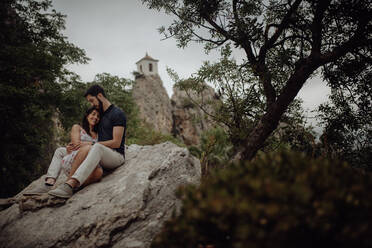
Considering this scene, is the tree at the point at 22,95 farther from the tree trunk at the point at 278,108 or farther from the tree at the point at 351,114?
the tree at the point at 351,114

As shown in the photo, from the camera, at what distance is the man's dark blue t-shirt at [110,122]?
3963mm

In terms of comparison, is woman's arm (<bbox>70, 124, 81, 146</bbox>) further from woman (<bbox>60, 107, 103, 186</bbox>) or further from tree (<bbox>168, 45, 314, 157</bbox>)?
tree (<bbox>168, 45, 314, 157</bbox>)

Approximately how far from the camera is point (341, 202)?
1.13 m

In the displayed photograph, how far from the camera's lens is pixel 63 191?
338cm

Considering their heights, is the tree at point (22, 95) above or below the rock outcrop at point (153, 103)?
below

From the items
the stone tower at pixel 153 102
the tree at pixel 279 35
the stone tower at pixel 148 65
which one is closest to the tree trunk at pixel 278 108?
the tree at pixel 279 35

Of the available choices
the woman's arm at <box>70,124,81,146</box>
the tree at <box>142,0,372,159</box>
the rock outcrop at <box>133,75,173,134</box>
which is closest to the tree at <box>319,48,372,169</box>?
the tree at <box>142,0,372,159</box>

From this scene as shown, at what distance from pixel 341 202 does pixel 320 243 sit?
301mm

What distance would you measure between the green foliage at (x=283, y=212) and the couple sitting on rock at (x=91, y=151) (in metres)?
2.65

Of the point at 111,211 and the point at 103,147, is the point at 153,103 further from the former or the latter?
the point at 111,211

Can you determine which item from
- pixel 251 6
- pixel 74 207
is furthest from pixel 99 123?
pixel 251 6

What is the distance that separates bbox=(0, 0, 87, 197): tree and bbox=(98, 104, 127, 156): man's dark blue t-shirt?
7.05m

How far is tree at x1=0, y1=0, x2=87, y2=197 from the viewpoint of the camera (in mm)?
9023

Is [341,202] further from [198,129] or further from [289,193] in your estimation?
[198,129]
